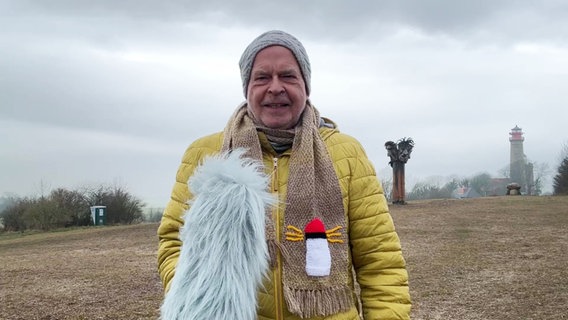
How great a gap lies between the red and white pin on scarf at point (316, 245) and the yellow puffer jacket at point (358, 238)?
0.08 meters

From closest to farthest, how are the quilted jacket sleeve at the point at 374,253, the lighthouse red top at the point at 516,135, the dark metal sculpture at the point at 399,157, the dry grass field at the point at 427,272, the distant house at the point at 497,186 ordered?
1. the quilted jacket sleeve at the point at 374,253
2. the dry grass field at the point at 427,272
3. the dark metal sculpture at the point at 399,157
4. the distant house at the point at 497,186
5. the lighthouse red top at the point at 516,135

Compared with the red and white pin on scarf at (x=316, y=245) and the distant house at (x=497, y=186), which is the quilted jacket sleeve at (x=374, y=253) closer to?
the red and white pin on scarf at (x=316, y=245)

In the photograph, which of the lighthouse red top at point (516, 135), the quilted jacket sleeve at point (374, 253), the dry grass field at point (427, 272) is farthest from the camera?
the lighthouse red top at point (516, 135)

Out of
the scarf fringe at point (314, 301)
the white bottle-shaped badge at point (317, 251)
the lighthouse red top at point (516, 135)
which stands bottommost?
the scarf fringe at point (314, 301)

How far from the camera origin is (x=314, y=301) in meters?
1.73

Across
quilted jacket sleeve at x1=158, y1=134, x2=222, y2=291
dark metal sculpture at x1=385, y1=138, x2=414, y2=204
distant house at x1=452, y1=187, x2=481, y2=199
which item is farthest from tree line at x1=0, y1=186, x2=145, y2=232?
distant house at x1=452, y1=187, x2=481, y2=199

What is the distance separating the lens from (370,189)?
1.89 metres

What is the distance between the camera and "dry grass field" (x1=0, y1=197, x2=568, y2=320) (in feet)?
21.6

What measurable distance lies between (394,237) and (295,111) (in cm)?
57

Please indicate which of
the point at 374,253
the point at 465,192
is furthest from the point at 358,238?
the point at 465,192

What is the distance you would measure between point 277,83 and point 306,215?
476 mm

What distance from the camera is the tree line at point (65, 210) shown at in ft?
69.6

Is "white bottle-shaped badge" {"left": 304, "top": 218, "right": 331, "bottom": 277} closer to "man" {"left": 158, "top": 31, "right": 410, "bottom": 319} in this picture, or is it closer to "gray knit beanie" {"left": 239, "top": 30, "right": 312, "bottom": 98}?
"man" {"left": 158, "top": 31, "right": 410, "bottom": 319}

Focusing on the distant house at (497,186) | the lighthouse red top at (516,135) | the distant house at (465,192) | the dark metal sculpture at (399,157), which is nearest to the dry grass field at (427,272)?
the dark metal sculpture at (399,157)
